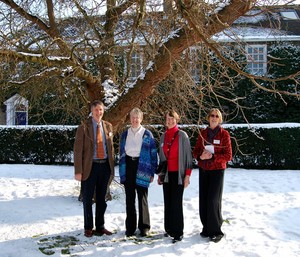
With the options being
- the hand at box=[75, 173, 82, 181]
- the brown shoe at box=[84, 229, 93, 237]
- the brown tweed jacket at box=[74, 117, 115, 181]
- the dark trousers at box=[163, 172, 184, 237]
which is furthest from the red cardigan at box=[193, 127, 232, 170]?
the brown shoe at box=[84, 229, 93, 237]

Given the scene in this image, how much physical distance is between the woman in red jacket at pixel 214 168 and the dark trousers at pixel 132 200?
89 cm

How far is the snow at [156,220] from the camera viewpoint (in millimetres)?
4926

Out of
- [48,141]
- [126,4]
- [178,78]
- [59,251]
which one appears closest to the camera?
[59,251]

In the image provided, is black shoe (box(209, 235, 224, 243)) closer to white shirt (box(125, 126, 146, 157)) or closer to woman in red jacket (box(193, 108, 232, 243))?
woman in red jacket (box(193, 108, 232, 243))

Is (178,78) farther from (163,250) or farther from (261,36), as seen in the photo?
(261,36)

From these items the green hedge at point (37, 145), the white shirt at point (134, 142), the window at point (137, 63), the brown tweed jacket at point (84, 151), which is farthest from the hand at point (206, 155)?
the green hedge at point (37, 145)

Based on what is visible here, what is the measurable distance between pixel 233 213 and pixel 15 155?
9963 mm

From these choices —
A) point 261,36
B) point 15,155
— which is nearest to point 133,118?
point 15,155

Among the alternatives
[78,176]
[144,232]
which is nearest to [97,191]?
[78,176]

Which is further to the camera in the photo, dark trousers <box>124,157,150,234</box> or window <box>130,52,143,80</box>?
window <box>130,52,143,80</box>

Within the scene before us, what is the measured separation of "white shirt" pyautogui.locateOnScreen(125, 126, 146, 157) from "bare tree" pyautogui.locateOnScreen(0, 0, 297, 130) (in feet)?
4.65

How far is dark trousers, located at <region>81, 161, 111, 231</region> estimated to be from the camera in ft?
17.4

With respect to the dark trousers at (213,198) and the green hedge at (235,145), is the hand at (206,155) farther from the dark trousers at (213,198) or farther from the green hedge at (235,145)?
the green hedge at (235,145)

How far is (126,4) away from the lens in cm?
755
